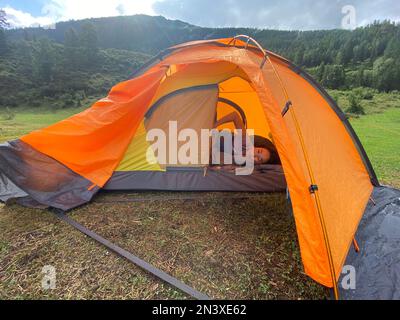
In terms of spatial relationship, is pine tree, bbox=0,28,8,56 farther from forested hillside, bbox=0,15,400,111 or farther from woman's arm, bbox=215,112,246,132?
woman's arm, bbox=215,112,246,132

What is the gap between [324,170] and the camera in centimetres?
234

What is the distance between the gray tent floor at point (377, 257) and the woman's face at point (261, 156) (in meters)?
1.51

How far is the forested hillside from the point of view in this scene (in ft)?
132

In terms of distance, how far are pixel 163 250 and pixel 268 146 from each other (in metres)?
2.64

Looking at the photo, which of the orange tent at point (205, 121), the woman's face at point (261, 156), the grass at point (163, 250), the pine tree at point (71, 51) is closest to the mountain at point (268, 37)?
the pine tree at point (71, 51)

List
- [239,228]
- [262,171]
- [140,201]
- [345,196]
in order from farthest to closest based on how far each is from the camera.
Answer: [262,171] → [140,201] → [239,228] → [345,196]

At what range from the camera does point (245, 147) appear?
13.8ft

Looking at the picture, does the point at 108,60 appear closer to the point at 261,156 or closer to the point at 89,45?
the point at 89,45

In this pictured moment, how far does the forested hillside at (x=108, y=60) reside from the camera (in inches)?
1588

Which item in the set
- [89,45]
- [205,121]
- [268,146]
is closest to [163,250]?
[205,121]
